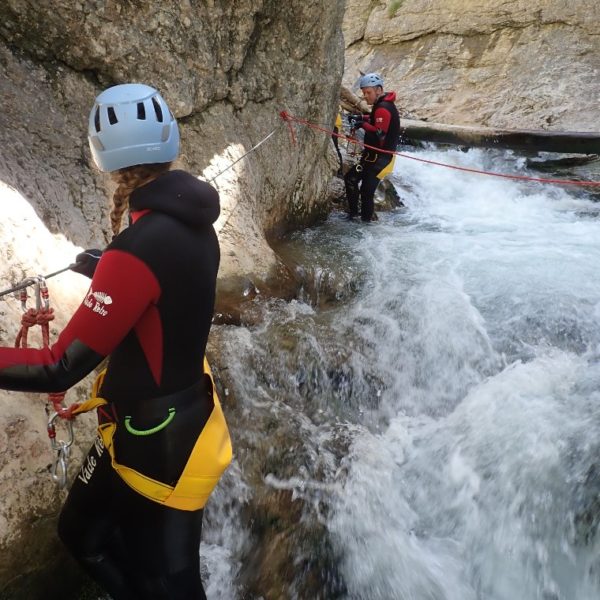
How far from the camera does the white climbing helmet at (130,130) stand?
163 centimetres

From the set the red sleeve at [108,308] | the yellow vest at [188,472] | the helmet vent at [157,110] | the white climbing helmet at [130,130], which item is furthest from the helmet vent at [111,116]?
the yellow vest at [188,472]

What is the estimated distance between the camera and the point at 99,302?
1.44 metres

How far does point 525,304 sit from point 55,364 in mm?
4577

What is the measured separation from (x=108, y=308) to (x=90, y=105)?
2865mm

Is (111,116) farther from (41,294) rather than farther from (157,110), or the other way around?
(41,294)

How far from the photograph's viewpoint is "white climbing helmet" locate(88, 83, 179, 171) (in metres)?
1.63

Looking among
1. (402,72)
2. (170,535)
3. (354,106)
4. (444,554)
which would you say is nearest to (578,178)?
(354,106)

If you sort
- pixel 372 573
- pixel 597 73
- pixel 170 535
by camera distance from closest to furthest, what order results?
1. pixel 170 535
2. pixel 372 573
3. pixel 597 73

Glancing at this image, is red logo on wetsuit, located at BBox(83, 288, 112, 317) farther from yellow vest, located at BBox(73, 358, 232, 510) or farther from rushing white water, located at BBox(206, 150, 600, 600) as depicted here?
rushing white water, located at BBox(206, 150, 600, 600)

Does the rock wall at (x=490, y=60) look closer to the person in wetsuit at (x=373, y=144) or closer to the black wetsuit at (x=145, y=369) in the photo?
the person in wetsuit at (x=373, y=144)

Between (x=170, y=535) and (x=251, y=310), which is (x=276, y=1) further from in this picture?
(x=170, y=535)

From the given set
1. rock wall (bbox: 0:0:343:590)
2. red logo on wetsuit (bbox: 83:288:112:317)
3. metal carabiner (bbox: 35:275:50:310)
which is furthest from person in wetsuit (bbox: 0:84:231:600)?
rock wall (bbox: 0:0:343:590)

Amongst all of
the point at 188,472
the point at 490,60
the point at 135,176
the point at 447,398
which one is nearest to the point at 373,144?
the point at 447,398

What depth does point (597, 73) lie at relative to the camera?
1295 centimetres
